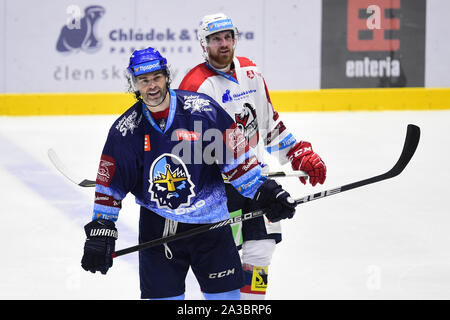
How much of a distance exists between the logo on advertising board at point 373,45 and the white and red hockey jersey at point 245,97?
472cm

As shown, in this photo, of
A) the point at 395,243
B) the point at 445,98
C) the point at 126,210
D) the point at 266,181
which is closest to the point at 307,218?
the point at 395,243

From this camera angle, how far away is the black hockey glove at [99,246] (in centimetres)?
263

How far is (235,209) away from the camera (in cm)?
321

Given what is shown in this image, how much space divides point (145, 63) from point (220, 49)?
0.67m

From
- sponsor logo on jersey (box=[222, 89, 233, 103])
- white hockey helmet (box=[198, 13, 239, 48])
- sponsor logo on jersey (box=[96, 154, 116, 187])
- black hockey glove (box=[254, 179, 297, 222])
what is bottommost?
black hockey glove (box=[254, 179, 297, 222])

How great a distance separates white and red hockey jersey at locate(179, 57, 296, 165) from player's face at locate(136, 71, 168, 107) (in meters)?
0.56

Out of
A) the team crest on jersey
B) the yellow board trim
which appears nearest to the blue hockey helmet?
the team crest on jersey

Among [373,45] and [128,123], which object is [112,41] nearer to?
[373,45]

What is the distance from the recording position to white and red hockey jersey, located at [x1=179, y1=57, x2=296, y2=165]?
3.20m

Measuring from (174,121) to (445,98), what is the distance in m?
5.59

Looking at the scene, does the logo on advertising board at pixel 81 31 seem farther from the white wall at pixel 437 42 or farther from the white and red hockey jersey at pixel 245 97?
the white and red hockey jersey at pixel 245 97

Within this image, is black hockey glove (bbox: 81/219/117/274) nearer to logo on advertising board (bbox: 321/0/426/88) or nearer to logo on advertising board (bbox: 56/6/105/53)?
logo on advertising board (bbox: 56/6/105/53)

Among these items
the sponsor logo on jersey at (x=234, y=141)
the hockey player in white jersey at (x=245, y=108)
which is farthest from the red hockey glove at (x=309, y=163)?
the sponsor logo on jersey at (x=234, y=141)

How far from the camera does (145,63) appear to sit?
2617 millimetres
